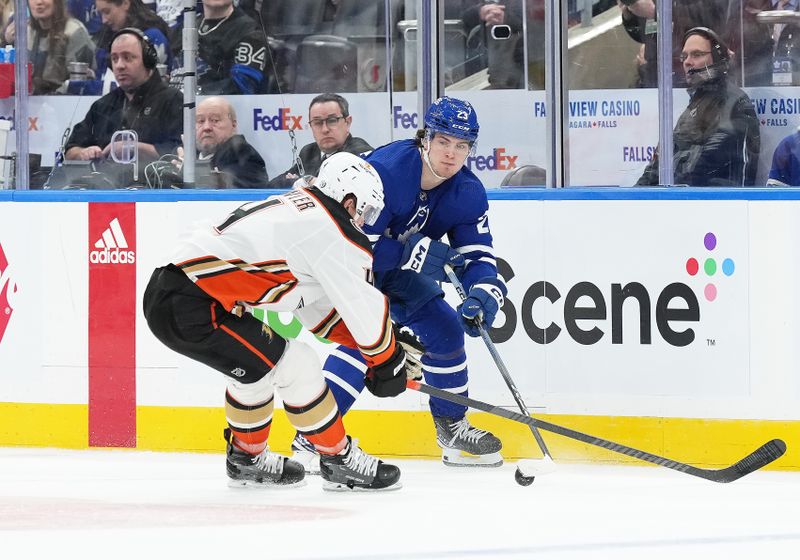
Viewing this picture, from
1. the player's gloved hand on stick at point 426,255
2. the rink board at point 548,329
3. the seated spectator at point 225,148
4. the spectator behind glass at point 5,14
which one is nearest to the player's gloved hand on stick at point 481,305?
the player's gloved hand on stick at point 426,255

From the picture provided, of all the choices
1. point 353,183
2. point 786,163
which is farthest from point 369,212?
point 786,163

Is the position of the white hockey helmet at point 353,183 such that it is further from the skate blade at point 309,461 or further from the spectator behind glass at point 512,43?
the spectator behind glass at point 512,43

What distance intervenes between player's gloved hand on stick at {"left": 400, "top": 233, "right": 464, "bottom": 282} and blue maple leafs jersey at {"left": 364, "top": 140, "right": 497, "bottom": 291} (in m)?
0.02

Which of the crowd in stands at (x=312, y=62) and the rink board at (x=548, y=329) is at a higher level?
the crowd in stands at (x=312, y=62)

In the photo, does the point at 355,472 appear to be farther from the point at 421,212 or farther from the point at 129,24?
the point at 129,24

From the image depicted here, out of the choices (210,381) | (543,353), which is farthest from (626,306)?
(210,381)

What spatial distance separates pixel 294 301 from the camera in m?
3.69

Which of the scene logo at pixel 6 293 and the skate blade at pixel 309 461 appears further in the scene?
the scene logo at pixel 6 293

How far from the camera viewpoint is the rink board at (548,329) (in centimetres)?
414

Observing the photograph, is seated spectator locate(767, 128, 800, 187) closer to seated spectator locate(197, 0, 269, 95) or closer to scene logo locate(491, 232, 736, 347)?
scene logo locate(491, 232, 736, 347)

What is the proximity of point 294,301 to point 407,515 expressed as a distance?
2.04ft

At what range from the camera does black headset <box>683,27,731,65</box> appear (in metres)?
4.29

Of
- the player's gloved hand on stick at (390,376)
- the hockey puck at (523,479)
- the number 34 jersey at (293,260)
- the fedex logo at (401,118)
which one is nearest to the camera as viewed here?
the number 34 jersey at (293,260)

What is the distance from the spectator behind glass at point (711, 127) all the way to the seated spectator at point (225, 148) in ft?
4.08
